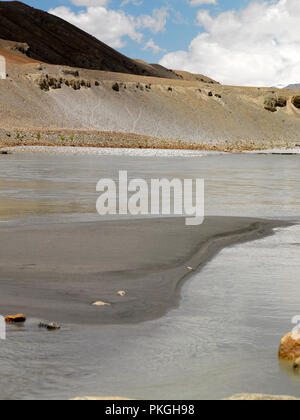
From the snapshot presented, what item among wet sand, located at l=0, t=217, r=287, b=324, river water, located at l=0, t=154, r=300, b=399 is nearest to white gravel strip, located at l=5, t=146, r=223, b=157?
wet sand, located at l=0, t=217, r=287, b=324

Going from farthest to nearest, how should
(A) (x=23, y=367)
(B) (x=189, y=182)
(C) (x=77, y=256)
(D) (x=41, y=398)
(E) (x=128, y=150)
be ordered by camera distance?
(E) (x=128, y=150), (B) (x=189, y=182), (C) (x=77, y=256), (A) (x=23, y=367), (D) (x=41, y=398)

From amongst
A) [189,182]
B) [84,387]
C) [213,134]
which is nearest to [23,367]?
[84,387]

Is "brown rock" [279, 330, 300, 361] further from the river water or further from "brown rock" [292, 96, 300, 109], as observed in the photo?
"brown rock" [292, 96, 300, 109]

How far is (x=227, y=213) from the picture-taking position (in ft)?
47.3

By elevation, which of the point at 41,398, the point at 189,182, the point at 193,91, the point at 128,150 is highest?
the point at 193,91

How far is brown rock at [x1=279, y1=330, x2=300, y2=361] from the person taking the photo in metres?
5.11

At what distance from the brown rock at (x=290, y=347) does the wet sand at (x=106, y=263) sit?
62.4 inches

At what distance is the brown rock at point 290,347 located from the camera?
16.8 ft

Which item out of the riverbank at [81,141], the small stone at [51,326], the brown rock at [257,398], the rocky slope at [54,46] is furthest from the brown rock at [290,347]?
the rocky slope at [54,46]

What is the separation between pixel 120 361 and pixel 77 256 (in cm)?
398

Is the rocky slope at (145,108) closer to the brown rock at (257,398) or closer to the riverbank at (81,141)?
the riverbank at (81,141)

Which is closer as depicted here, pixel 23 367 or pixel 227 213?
pixel 23 367

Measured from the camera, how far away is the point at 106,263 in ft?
28.4

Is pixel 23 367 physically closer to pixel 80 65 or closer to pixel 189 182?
pixel 189 182
